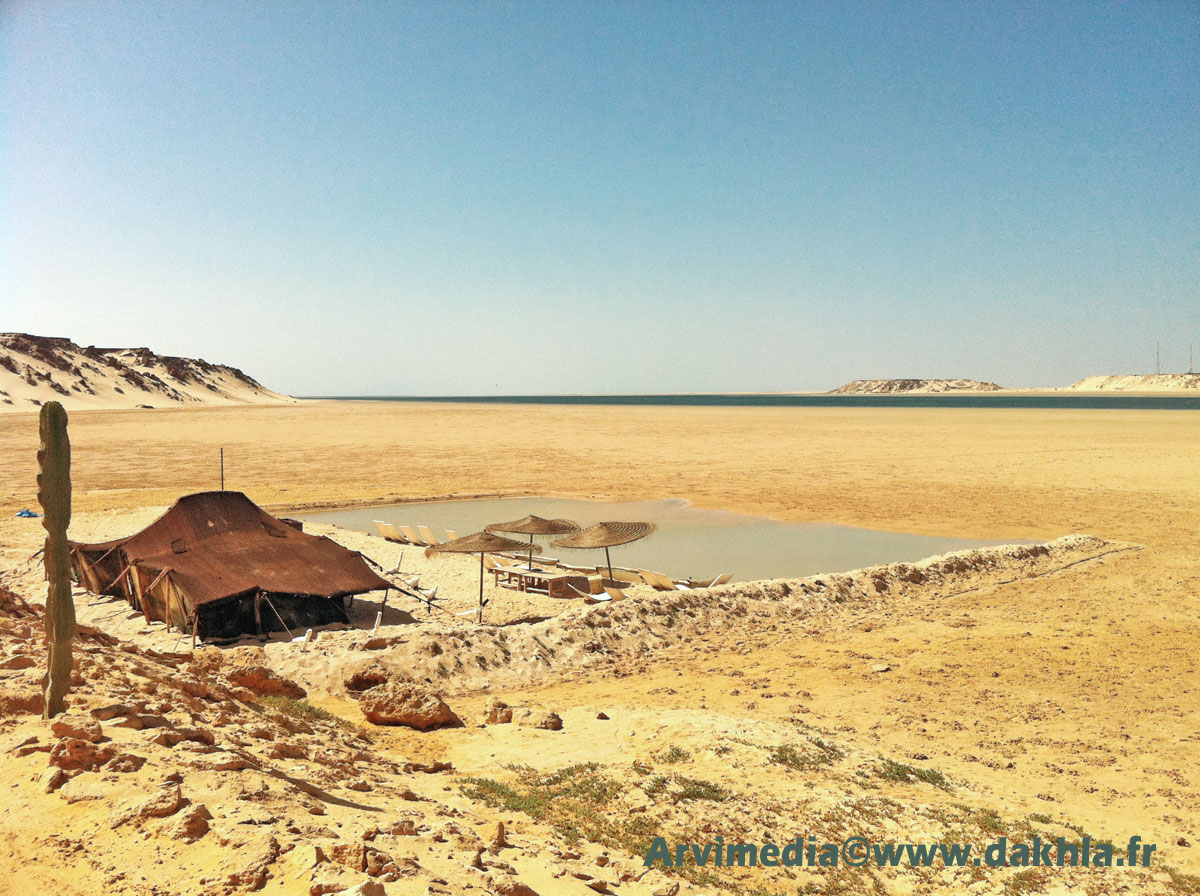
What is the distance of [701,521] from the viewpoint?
27.0m

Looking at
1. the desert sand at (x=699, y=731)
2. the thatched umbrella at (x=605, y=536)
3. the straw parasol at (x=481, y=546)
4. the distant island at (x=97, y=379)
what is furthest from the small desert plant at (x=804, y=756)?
the distant island at (x=97, y=379)

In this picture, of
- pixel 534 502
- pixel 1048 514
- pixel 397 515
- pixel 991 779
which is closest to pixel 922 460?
pixel 1048 514

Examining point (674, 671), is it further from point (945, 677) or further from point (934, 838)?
point (934, 838)

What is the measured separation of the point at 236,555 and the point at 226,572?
0.62m

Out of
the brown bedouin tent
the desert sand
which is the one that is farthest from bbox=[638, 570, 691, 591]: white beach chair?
the brown bedouin tent

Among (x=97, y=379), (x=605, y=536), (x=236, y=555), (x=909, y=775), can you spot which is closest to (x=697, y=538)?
(x=605, y=536)

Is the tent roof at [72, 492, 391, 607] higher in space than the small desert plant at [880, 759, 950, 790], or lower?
higher

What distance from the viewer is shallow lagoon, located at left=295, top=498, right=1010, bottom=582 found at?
66.7ft

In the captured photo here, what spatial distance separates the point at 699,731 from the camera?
8562 millimetres

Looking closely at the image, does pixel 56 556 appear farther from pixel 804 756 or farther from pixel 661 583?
pixel 661 583

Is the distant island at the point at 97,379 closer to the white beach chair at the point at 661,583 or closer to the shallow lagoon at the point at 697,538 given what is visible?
the shallow lagoon at the point at 697,538

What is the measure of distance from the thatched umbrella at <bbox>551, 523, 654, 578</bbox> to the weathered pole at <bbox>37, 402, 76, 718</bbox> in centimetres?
1055

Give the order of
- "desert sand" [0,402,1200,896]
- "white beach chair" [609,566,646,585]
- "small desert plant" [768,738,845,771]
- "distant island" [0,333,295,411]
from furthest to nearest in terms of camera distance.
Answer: "distant island" [0,333,295,411] → "white beach chair" [609,566,646,585] → "small desert plant" [768,738,845,771] → "desert sand" [0,402,1200,896]

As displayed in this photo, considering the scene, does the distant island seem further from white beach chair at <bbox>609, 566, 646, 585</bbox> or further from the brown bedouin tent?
white beach chair at <bbox>609, 566, 646, 585</bbox>
